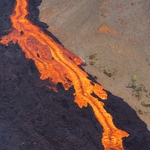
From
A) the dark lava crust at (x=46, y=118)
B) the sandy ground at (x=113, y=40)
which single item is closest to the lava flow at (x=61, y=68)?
the dark lava crust at (x=46, y=118)

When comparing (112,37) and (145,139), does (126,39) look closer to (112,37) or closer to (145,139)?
(112,37)

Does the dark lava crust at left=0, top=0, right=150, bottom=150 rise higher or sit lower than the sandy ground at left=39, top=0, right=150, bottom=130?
lower

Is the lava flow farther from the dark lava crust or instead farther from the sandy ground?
the sandy ground

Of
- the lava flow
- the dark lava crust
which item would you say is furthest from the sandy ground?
the dark lava crust

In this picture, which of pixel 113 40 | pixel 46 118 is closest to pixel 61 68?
pixel 113 40

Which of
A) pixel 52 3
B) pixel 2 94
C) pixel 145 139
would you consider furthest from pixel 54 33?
pixel 145 139

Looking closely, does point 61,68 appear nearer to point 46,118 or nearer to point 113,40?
point 113,40
